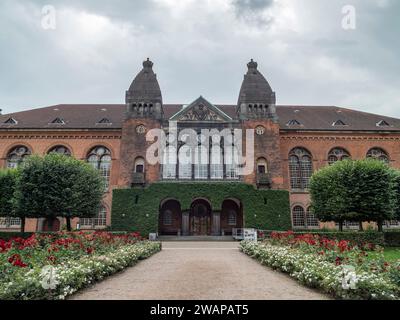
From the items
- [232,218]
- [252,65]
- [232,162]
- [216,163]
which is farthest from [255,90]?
[232,218]

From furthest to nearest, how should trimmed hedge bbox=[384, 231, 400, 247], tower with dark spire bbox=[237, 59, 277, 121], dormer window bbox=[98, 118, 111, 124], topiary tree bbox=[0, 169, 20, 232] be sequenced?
1. dormer window bbox=[98, 118, 111, 124]
2. tower with dark spire bbox=[237, 59, 277, 121]
3. topiary tree bbox=[0, 169, 20, 232]
4. trimmed hedge bbox=[384, 231, 400, 247]

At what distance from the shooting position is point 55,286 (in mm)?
6930

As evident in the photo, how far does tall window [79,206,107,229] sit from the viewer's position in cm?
3450

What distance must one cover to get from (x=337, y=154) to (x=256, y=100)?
1220 cm

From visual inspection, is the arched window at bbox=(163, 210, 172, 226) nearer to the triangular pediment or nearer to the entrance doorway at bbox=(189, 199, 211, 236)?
the entrance doorway at bbox=(189, 199, 211, 236)

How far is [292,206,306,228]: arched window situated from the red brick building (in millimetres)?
115

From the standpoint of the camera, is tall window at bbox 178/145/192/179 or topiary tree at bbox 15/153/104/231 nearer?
topiary tree at bbox 15/153/104/231

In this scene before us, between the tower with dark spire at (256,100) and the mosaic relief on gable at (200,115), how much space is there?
3372 mm

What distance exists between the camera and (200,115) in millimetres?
35688

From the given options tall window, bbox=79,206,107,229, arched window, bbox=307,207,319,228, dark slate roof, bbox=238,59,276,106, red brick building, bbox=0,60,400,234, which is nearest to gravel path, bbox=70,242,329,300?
red brick building, bbox=0,60,400,234

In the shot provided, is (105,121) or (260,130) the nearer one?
(260,130)

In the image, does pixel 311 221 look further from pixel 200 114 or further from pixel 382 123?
pixel 200 114

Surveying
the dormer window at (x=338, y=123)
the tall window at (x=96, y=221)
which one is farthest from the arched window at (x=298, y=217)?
the tall window at (x=96, y=221)

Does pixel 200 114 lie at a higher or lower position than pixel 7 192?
higher
